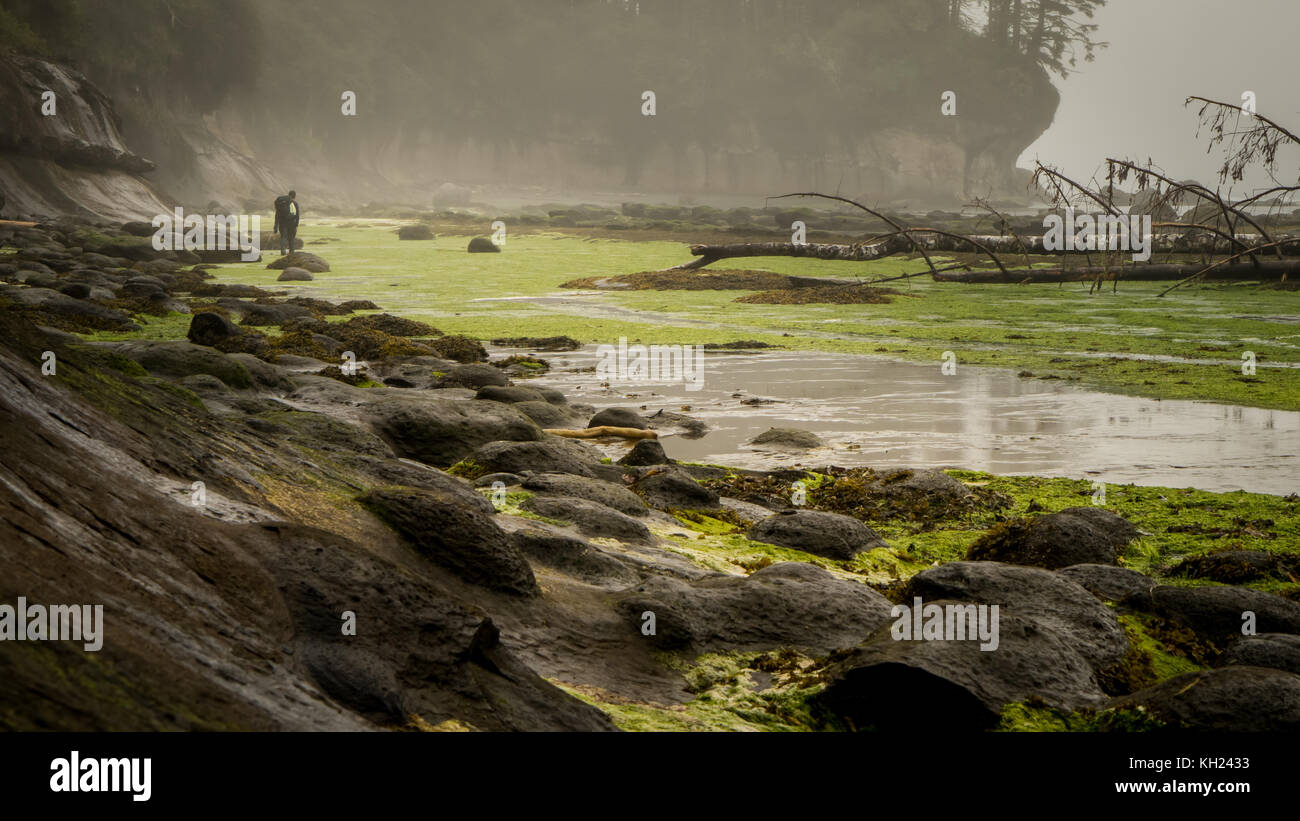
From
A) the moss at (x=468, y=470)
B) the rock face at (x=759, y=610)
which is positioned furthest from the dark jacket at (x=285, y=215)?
the rock face at (x=759, y=610)

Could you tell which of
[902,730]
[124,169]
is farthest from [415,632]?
[124,169]

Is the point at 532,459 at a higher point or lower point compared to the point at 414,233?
lower

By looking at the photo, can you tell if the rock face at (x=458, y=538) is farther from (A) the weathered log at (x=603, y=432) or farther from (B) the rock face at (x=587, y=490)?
(A) the weathered log at (x=603, y=432)

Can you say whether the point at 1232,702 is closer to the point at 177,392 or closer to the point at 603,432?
the point at 177,392

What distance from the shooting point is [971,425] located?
35.0 ft

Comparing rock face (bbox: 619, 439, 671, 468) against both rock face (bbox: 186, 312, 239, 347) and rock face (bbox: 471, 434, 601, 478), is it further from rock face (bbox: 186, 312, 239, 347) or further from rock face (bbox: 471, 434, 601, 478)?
rock face (bbox: 186, 312, 239, 347)

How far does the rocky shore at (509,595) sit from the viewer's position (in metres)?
2.94

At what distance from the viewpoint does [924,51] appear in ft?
291

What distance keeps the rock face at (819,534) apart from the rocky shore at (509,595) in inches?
0.8
